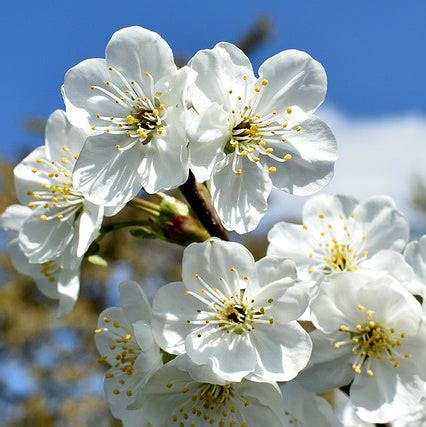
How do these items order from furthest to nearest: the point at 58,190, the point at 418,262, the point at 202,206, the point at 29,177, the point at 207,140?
the point at 29,177
the point at 58,190
the point at 418,262
the point at 202,206
the point at 207,140

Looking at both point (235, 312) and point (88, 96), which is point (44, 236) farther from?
point (235, 312)

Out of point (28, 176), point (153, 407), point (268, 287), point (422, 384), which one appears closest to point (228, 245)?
point (268, 287)

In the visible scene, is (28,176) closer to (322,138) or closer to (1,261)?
(322,138)

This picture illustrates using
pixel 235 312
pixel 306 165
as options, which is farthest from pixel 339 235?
pixel 235 312

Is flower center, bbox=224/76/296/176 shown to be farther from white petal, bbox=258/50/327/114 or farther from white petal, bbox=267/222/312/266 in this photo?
white petal, bbox=267/222/312/266

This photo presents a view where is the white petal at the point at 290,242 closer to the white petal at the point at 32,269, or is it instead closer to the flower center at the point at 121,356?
the flower center at the point at 121,356

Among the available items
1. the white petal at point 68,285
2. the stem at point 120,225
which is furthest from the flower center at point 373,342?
the white petal at point 68,285
